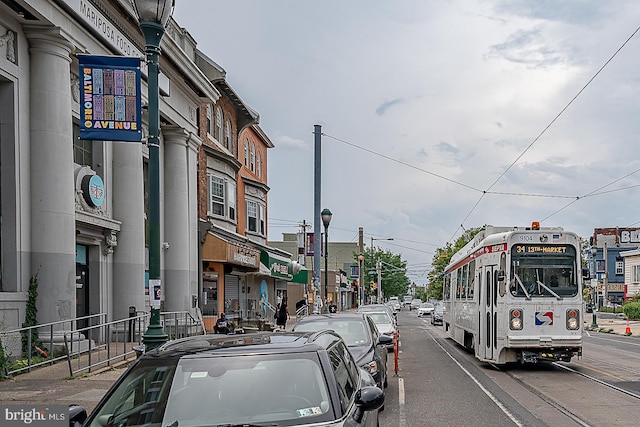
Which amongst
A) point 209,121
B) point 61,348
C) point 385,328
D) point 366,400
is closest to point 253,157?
point 209,121

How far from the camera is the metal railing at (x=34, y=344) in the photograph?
48.9ft

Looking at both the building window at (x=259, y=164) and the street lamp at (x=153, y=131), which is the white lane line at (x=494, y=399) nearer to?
the street lamp at (x=153, y=131)

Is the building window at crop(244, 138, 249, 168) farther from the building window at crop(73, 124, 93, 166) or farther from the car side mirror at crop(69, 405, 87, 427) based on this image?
the car side mirror at crop(69, 405, 87, 427)

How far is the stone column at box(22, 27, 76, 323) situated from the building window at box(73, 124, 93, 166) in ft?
9.04

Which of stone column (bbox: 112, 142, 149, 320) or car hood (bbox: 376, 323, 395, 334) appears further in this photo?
stone column (bbox: 112, 142, 149, 320)

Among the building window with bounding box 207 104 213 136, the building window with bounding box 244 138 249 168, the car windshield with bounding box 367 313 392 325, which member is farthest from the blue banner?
the building window with bounding box 244 138 249 168

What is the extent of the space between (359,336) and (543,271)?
644 centimetres

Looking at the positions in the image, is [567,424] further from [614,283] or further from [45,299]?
[614,283]

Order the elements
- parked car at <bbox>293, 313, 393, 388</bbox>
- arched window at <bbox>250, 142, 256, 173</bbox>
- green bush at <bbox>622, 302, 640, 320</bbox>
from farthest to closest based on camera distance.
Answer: green bush at <bbox>622, 302, 640, 320</bbox>
arched window at <bbox>250, 142, 256, 173</bbox>
parked car at <bbox>293, 313, 393, 388</bbox>

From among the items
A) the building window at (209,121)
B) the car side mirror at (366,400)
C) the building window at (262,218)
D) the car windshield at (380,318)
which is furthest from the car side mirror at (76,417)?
the building window at (262,218)

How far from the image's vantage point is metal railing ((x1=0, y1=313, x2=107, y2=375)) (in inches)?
587

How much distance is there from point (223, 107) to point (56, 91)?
17.8 meters

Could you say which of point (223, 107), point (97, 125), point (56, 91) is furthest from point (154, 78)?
point (223, 107)

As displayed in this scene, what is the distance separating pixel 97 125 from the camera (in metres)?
12.5
